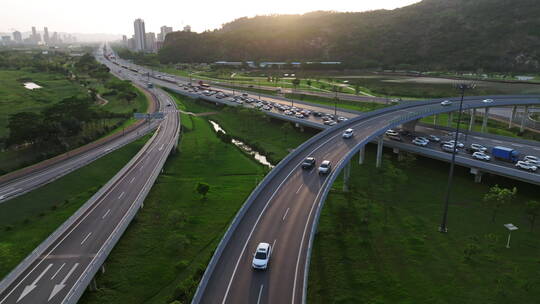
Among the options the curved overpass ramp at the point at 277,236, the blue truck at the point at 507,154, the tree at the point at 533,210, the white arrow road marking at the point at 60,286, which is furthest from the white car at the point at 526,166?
the white arrow road marking at the point at 60,286

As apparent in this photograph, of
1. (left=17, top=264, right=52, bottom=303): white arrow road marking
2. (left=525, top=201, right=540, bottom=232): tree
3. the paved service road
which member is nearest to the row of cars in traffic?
(left=525, top=201, right=540, bottom=232): tree

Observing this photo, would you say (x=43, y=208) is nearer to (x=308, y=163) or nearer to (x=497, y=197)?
(x=308, y=163)

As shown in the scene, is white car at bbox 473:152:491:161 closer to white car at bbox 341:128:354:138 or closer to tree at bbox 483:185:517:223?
tree at bbox 483:185:517:223

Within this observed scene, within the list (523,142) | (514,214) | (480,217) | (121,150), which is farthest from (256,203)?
(523,142)

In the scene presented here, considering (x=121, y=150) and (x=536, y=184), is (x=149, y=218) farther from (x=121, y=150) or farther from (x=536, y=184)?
(x=536, y=184)

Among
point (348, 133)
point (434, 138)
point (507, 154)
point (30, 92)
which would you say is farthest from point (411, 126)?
point (30, 92)

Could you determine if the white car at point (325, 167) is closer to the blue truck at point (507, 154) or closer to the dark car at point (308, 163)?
the dark car at point (308, 163)
